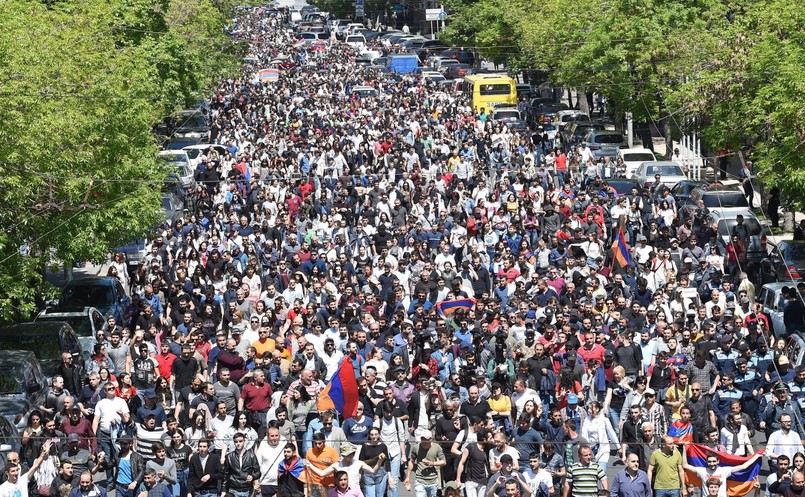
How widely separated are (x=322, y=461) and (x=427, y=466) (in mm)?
1043

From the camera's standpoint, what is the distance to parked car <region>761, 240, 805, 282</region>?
25.4 metres

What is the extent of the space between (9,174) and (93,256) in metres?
4.89

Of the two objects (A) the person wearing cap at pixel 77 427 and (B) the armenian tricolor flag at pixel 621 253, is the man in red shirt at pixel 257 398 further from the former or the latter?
(B) the armenian tricolor flag at pixel 621 253

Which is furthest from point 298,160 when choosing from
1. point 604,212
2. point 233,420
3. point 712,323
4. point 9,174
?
point 233,420

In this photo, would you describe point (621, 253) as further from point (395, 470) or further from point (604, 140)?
point (604, 140)

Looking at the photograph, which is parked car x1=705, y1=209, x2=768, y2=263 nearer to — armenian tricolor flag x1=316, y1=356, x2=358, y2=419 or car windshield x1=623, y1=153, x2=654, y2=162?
car windshield x1=623, y1=153, x2=654, y2=162

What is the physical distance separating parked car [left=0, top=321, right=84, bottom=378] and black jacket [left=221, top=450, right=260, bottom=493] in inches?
243

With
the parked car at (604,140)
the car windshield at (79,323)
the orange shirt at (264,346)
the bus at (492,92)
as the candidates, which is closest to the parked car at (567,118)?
the bus at (492,92)

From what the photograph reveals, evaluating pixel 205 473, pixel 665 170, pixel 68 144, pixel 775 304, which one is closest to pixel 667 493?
pixel 205 473

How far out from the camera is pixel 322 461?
1489 centimetres

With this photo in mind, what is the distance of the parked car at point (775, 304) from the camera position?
22.2 meters

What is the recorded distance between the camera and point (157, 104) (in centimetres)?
3509

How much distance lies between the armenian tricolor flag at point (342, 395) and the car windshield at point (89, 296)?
28.7 ft

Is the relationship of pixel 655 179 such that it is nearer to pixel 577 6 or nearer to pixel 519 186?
pixel 519 186
